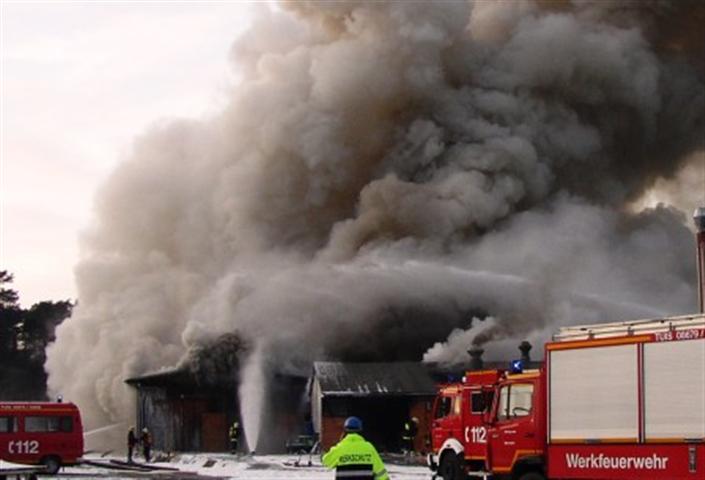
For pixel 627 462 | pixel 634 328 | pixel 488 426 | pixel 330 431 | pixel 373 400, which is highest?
pixel 634 328

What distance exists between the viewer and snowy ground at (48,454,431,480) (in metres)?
33.5

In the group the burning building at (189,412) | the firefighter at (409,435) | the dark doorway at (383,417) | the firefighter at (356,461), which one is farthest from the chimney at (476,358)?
the firefighter at (356,461)

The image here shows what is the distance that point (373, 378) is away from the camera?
50.2 meters

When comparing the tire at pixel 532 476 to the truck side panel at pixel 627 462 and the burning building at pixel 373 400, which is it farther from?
the burning building at pixel 373 400

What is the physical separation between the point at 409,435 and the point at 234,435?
6588mm

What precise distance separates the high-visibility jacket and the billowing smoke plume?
135 feet

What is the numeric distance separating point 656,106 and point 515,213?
29.3ft

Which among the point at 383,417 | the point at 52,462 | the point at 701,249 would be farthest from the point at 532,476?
the point at 383,417

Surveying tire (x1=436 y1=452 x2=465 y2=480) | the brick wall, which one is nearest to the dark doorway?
the brick wall

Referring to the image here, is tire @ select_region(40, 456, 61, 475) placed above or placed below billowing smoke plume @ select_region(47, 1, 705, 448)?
below

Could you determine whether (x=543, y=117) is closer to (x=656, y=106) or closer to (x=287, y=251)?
(x=656, y=106)

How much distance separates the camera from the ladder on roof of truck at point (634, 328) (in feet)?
65.4

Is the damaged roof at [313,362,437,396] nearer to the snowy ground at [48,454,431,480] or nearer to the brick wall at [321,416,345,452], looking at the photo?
the brick wall at [321,416,345,452]

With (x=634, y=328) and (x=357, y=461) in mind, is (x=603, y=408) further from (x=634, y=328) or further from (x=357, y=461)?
(x=357, y=461)
